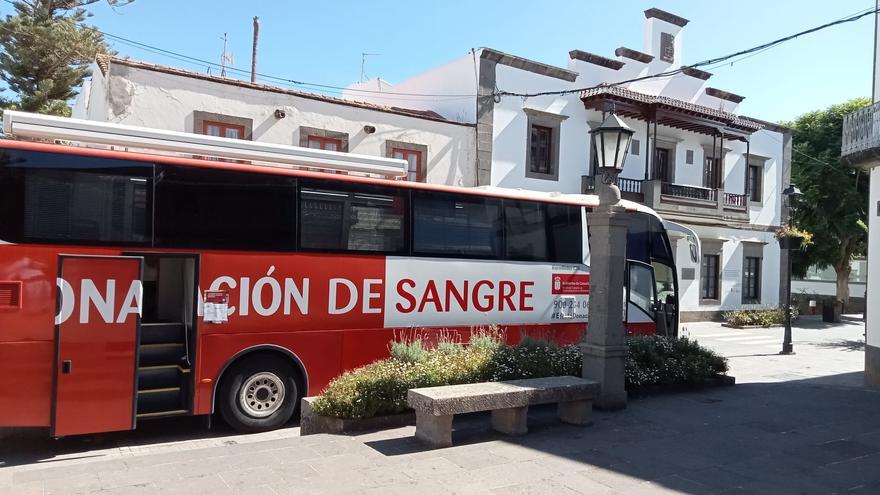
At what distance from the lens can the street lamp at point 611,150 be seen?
7.89 m

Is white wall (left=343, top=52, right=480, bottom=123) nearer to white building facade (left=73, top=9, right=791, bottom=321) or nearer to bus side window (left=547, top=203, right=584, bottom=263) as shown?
white building facade (left=73, top=9, right=791, bottom=321)

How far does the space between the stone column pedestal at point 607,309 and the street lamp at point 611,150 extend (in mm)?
179

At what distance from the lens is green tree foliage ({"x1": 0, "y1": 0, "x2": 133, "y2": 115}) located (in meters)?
22.6

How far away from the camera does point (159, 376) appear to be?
295 inches

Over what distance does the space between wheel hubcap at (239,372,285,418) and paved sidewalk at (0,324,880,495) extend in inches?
12.9

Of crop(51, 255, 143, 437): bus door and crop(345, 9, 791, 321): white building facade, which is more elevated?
crop(345, 9, 791, 321): white building facade

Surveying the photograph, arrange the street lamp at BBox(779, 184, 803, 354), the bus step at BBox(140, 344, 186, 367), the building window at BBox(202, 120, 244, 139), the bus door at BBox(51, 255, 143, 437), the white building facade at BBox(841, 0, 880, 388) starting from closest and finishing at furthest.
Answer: the bus door at BBox(51, 255, 143, 437) → the bus step at BBox(140, 344, 186, 367) → the white building facade at BBox(841, 0, 880, 388) → the building window at BBox(202, 120, 244, 139) → the street lamp at BBox(779, 184, 803, 354)

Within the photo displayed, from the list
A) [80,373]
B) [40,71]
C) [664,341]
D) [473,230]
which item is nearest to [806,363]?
[664,341]

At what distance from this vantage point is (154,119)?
45.3 feet

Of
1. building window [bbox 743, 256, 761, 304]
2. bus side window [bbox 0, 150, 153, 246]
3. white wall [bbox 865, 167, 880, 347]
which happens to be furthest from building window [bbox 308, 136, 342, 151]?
building window [bbox 743, 256, 761, 304]

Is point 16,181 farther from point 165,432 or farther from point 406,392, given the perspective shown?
point 406,392

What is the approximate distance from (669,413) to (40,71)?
2522 centimetres

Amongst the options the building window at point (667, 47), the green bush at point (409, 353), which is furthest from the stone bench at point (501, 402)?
the building window at point (667, 47)

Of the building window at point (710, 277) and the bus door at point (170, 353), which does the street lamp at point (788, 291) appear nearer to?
the building window at point (710, 277)
